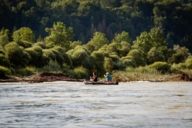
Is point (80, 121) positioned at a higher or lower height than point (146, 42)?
lower

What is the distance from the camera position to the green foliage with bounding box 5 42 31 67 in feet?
299

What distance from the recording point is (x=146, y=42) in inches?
5022

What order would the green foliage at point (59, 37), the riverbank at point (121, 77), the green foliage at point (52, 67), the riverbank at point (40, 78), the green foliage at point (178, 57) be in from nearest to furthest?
the riverbank at point (40, 78)
the riverbank at point (121, 77)
the green foliage at point (52, 67)
the green foliage at point (59, 37)
the green foliage at point (178, 57)

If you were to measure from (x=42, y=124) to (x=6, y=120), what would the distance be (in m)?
2.77

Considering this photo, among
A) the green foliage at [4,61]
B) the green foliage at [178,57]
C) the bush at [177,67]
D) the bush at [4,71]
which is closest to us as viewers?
the bush at [4,71]

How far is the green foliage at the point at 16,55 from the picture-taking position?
91.1m

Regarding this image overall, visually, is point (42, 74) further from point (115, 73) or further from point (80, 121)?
point (80, 121)

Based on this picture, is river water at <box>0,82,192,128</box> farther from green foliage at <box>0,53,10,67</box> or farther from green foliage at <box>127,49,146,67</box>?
green foliage at <box>127,49,146,67</box>

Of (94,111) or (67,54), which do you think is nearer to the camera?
(94,111)

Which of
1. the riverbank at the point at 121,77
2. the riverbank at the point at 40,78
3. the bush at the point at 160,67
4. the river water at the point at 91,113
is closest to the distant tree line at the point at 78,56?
the bush at the point at 160,67

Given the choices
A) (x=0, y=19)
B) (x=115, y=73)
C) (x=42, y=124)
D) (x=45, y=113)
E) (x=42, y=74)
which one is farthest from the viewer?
(x=0, y=19)

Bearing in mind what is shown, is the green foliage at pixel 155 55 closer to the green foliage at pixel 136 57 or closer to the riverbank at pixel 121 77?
the green foliage at pixel 136 57

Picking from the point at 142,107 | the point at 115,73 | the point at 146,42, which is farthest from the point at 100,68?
the point at 142,107

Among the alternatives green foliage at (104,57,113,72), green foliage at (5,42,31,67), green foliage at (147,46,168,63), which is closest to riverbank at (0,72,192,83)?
green foliage at (104,57,113,72)
